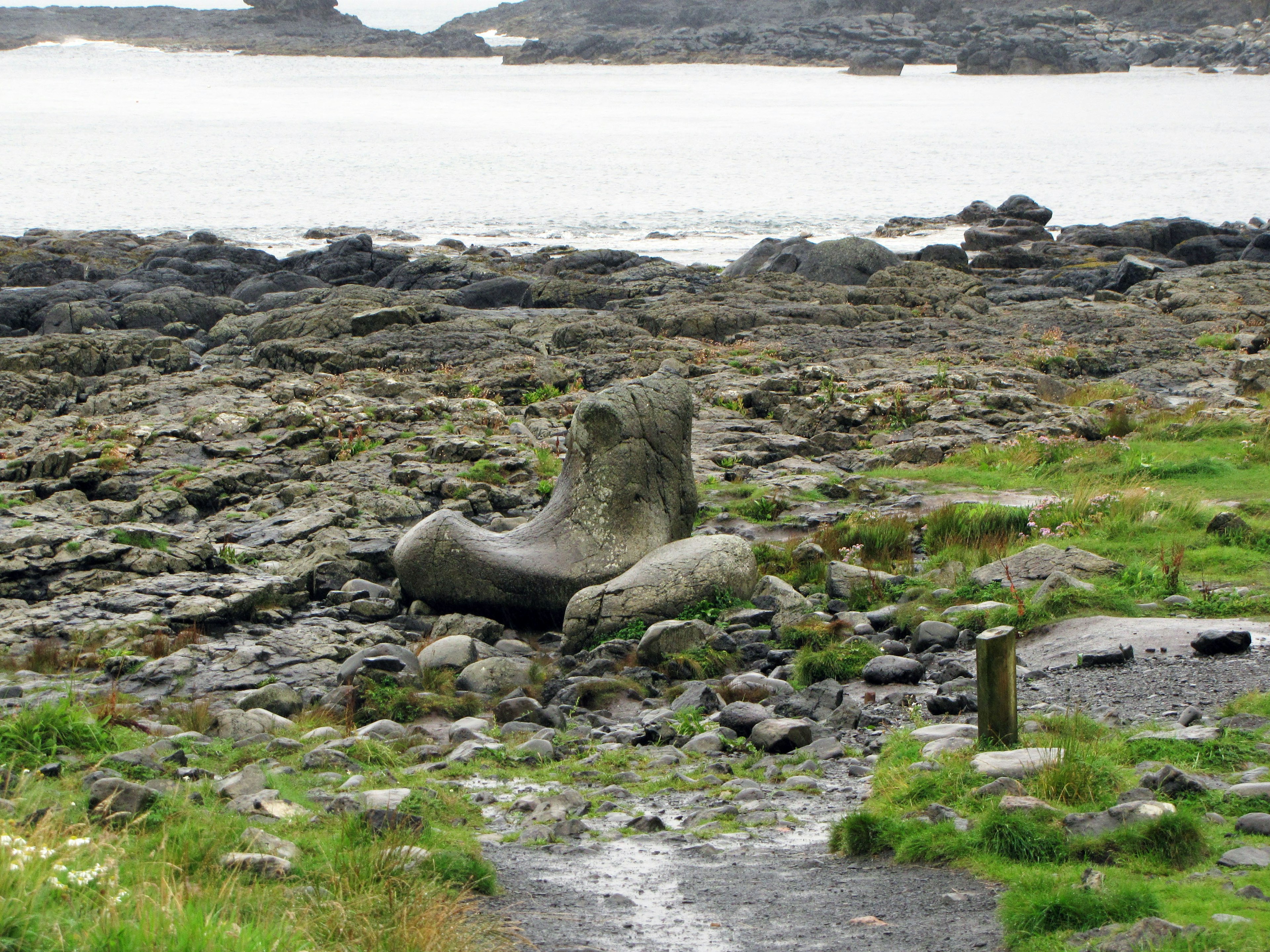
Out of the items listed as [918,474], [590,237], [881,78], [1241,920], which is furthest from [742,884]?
[881,78]

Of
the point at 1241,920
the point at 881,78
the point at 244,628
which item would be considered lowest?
the point at 244,628

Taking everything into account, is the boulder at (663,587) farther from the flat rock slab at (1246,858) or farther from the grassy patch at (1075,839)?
the flat rock slab at (1246,858)

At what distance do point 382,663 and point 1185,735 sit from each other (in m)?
6.40

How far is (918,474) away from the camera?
17.1 meters

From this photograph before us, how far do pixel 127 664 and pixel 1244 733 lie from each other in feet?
29.2

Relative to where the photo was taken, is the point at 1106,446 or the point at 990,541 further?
the point at 1106,446

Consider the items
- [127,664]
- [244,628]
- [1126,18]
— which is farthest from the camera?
[1126,18]

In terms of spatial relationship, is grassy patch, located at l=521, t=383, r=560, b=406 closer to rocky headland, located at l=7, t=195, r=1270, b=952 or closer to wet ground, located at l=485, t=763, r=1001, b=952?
rocky headland, located at l=7, t=195, r=1270, b=952

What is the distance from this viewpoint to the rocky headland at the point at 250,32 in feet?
587

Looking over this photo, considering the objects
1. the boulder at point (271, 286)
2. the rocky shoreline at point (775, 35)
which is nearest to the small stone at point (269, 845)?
the boulder at point (271, 286)

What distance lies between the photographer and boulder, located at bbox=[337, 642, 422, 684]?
1087 centimetres

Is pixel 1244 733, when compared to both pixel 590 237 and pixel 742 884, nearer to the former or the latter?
pixel 742 884

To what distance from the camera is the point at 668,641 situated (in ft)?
36.8

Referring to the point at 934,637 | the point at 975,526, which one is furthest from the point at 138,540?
the point at 975,526
